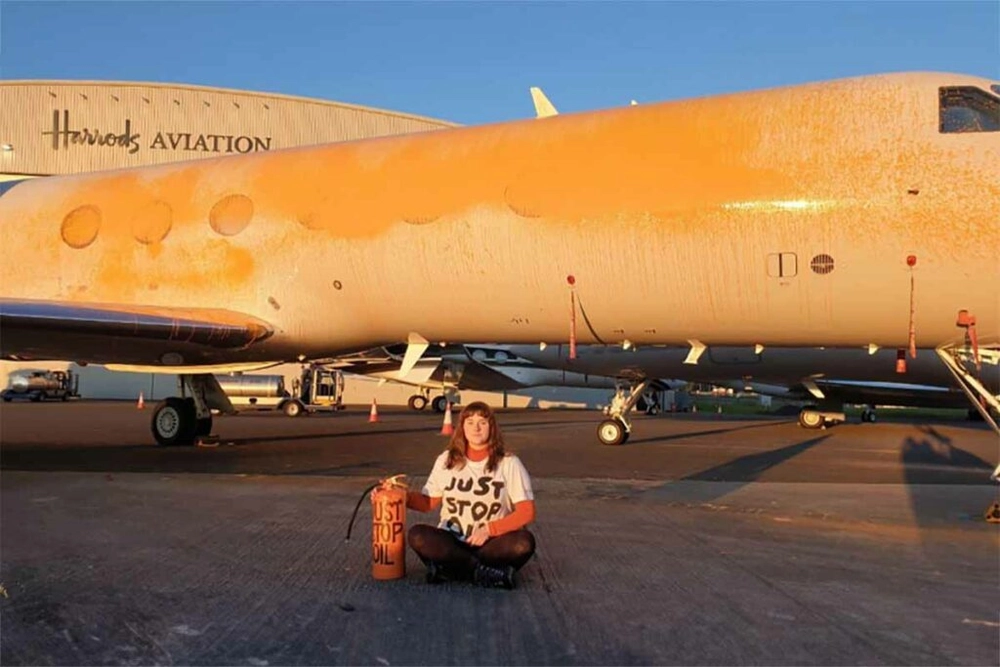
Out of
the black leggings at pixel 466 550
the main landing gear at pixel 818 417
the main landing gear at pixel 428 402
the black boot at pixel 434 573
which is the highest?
the black leggings at pixel 466 550

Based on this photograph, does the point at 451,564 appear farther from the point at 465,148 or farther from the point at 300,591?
the point at 465,148

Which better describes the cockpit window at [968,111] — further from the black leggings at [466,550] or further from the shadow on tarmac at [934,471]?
the black leggings at [466,550]

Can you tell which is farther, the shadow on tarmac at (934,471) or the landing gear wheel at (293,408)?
the landing gear wheel at (293,408)

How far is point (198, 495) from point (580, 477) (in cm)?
490

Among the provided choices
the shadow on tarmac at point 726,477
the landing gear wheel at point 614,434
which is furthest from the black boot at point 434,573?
the landing gear wheel at point 614,434

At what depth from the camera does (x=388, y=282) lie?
1072cm

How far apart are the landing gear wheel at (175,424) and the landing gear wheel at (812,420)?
17.8 meters

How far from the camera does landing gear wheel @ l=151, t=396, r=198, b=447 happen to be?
49.3 feet

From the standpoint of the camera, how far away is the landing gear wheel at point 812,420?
25.5 metres

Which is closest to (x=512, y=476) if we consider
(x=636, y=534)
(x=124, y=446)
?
(x=636, y=534)

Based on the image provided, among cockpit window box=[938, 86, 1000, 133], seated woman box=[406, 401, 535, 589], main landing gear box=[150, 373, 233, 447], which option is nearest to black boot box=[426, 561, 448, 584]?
seated woman box=[406, 401, 535, 589]

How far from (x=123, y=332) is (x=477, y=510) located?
7.37m

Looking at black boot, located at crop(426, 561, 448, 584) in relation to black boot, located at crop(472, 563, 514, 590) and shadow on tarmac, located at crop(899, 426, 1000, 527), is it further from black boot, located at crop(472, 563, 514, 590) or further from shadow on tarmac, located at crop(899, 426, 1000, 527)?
shadow on tarmac, located at crop(899, 426, 1000, 527)

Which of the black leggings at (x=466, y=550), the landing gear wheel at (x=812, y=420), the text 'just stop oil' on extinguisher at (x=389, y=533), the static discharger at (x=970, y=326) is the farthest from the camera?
the landing gear wheel at (x=812, y=420)
